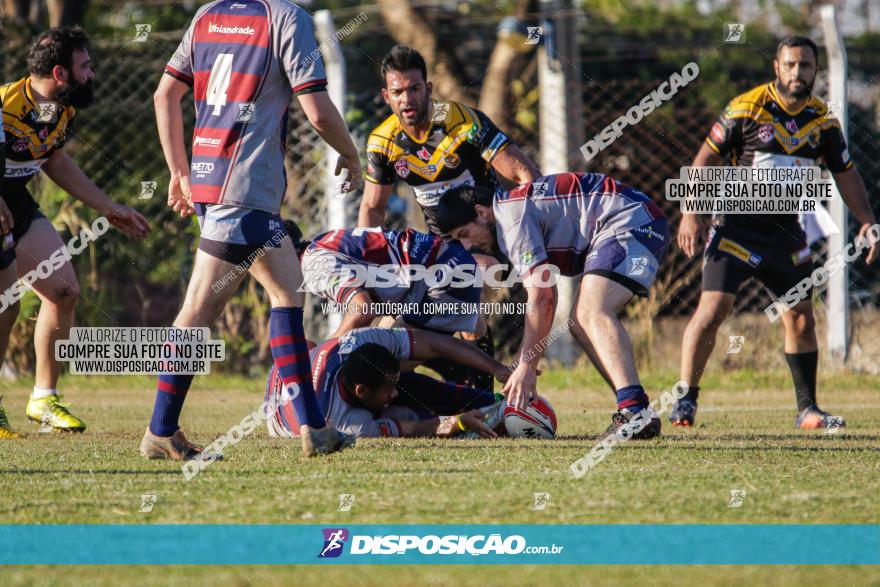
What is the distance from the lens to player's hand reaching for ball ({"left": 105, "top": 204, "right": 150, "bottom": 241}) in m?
6.30

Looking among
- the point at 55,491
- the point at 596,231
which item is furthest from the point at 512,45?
the point at 55,491

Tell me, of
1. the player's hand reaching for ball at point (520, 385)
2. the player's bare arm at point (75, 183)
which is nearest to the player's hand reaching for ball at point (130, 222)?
the player's bare arm at point (75, 183)

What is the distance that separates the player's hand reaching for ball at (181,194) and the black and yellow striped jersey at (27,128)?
1.76 m

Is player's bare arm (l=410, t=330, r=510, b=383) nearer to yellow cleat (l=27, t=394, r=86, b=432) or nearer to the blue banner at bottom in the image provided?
yellow cleat (l=27, t=394, r=86, b=432)

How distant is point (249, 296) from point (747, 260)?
4.76 m

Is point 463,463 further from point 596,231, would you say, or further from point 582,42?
point 582,42

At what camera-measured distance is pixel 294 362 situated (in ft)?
16.0

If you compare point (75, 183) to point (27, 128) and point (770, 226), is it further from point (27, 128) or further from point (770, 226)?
point (770, 226)

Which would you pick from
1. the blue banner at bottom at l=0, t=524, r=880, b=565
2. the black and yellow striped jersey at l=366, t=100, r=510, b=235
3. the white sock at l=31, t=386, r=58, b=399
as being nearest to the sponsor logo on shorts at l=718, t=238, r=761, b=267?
the black and yellow striped jersey at l=366, t=100, r=510, b=235

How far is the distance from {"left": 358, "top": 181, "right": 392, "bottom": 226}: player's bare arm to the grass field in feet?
5.58

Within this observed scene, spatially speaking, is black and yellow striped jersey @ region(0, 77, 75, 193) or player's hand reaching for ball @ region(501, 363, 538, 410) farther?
black and yellow striped jersey @ region(0, 77, 75, 193)

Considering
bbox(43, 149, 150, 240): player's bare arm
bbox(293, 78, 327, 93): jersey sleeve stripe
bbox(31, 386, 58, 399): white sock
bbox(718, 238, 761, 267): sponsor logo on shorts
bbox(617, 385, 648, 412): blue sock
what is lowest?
bbox(31, 386, 58, 399): white sock

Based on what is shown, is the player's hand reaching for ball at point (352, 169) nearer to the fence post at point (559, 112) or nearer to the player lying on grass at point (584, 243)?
the player lying on grass at point (584, 243)

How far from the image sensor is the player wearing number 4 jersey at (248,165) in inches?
187
